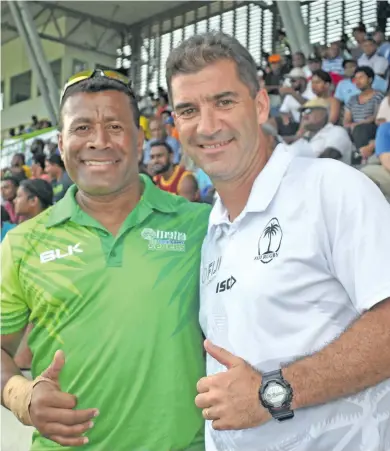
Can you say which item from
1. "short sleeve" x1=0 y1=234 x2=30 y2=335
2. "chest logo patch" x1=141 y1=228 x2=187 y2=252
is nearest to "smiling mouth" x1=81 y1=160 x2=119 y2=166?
"chest logo patch" x1=141 y1=228 x2=187 y2=252

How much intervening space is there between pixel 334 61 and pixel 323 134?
11.0ft

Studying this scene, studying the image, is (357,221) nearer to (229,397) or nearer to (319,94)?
(229,397)

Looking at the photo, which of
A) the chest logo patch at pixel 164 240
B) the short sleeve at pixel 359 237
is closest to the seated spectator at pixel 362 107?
the chest logo patch at pixel 164 240

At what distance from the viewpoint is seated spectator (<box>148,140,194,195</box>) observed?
723 cm

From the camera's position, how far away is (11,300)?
210 centimetres

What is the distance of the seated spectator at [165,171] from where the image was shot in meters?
7.23

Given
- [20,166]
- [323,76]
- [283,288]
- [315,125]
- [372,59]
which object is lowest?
[20,166]

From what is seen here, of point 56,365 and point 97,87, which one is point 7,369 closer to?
point 56,365

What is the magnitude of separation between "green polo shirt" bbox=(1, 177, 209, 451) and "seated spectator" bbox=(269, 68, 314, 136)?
6.04 metres

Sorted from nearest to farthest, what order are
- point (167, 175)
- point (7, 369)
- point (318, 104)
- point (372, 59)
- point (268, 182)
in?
point (268, 182)
point (7, 369)
point (167, 175)
point (318, 104)
point (372, 59)

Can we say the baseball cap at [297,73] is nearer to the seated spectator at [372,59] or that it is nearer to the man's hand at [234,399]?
the seated spectator at [372,59]

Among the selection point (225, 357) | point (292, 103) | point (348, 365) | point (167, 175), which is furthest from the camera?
point (292, 103)

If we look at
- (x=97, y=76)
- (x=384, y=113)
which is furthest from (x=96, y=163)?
(x=384, y=113)

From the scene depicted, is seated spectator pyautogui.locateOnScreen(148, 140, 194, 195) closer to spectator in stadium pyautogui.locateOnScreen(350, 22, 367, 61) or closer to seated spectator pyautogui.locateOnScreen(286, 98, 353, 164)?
seated spectator pyautogui.locateOnScreen(286, 98, 353, 164)
